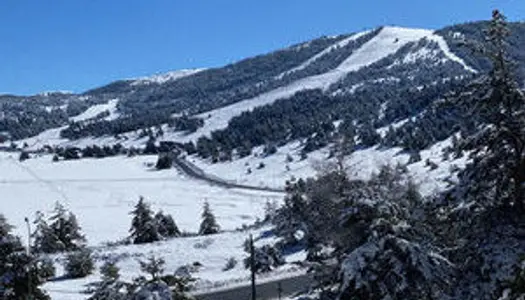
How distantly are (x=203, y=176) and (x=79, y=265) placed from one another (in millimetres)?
94296

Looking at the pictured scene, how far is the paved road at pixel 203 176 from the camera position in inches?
4934

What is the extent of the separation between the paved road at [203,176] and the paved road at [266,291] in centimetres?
7333

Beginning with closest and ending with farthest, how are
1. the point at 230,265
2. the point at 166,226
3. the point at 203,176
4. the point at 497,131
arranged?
the point at 497,131 < the point at 230,265 < the point at 166,226 < the point at 203,176

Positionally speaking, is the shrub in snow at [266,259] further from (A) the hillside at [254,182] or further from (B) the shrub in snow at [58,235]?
(B) the shrub in snow at [58,235]

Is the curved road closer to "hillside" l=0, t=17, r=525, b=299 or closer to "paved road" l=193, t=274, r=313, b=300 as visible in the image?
"paved road" l=193, t=274, r=313, b=300

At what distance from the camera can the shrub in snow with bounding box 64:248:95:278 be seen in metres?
49.2

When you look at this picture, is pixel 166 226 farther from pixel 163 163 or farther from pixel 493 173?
pixel 163 163

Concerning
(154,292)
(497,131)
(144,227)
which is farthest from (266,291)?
(497,131)

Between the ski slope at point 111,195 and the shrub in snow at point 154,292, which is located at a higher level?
the ski slope at point 111,195

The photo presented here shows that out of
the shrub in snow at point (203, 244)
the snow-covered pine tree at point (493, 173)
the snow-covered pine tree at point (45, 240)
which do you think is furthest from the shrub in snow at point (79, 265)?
the snow-covered pine tree at point (493, 173)

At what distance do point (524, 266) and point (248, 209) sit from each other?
93434mm

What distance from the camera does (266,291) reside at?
148ft

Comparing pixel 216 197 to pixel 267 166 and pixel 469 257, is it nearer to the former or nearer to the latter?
pixel 267 166

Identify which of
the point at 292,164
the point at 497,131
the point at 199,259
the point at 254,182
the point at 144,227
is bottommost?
the point at 199,259
